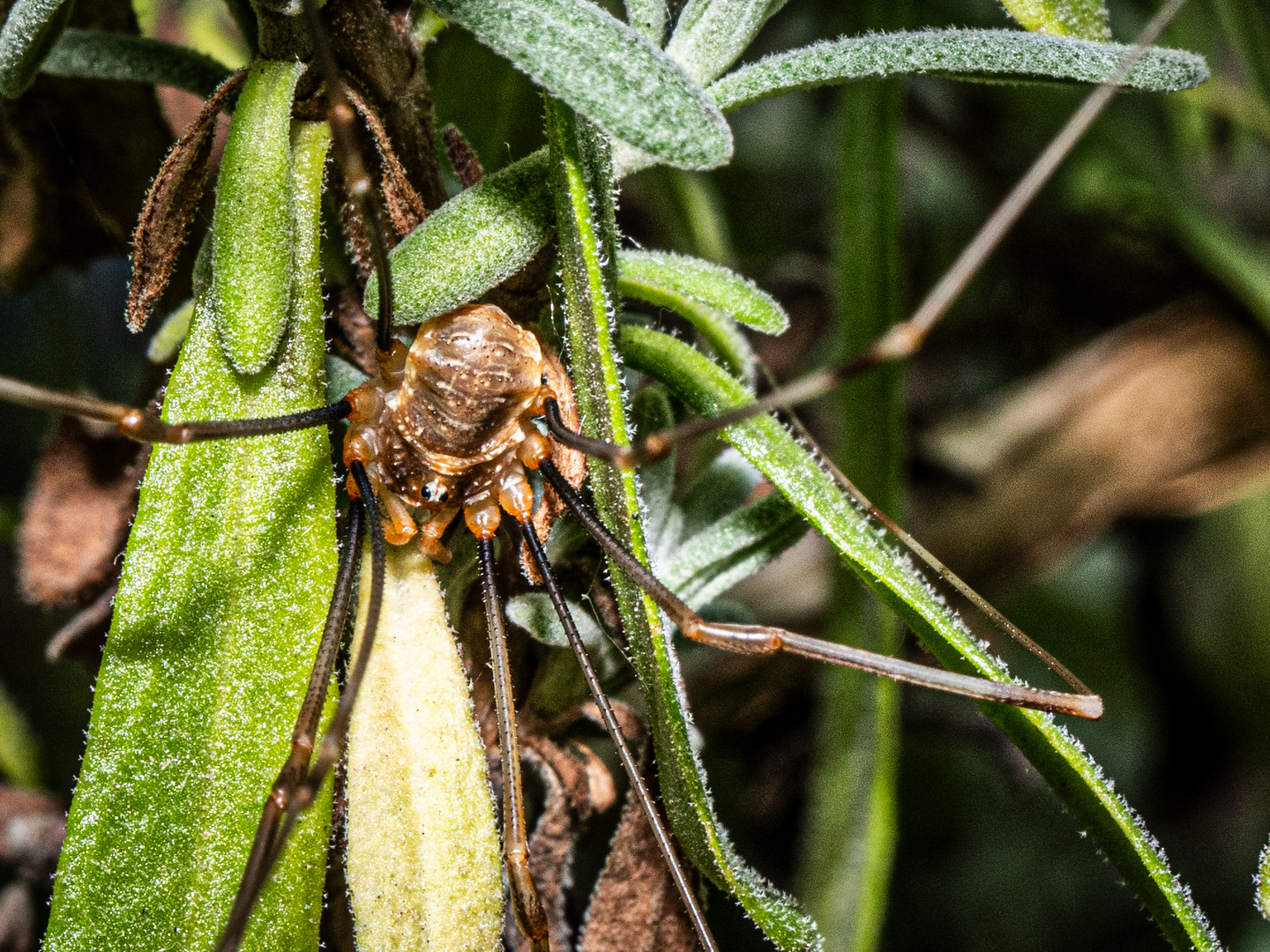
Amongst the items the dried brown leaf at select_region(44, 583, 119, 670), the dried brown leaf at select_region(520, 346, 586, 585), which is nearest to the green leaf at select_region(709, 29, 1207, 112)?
the dried brown leaf at select_region(520, 346, 586, 585)

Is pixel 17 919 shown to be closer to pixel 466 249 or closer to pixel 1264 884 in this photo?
pixel 466 249

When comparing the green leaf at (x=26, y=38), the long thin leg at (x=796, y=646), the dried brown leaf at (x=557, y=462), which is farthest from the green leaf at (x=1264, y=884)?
the green leaf at (x=26, y=38)

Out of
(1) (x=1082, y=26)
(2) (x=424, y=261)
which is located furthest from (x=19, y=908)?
(1) (x=1082, y=26)

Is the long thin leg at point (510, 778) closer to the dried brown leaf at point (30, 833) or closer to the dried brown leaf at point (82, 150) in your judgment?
the dried brown leaf at point (82, 150)

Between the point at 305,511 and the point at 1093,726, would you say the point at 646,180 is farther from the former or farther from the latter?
the point at 1093,726

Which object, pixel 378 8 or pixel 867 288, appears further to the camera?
Result: pixel 867 288

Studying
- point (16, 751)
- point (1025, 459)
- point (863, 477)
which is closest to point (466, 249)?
point (863, 477)
